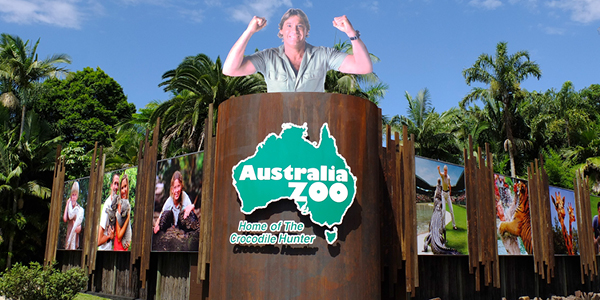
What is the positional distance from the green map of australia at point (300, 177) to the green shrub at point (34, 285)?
7086 mm

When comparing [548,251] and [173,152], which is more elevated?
[173,152]

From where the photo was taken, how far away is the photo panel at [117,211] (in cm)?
1853

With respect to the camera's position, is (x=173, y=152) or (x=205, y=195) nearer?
→ (x=205, y=195)

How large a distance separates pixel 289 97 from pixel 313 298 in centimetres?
361

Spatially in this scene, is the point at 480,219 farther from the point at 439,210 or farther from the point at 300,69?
the point at 300,69

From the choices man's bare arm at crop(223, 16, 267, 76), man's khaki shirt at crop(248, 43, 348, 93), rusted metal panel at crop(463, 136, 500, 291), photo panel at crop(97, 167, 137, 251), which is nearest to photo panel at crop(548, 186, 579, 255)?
rusted metal panel at crop(463, 136, 500, 291)

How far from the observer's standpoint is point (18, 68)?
35156 millimetres

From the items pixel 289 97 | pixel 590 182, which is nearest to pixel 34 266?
pixel 289 97

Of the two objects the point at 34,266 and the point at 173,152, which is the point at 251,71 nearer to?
the point at 34,266

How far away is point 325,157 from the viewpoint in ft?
30.9

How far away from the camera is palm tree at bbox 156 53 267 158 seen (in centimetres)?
2692

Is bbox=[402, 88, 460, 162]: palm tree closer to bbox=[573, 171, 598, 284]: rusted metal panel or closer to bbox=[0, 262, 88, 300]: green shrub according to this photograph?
bbox=[573, 171, 598, 284]: rusted metal panel

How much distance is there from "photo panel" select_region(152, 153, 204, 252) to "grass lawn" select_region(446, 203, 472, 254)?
7.73 metres

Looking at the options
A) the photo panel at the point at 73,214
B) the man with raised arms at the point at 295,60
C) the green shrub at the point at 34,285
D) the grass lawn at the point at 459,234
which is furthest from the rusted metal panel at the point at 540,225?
the photo panel at the point at 73,214
